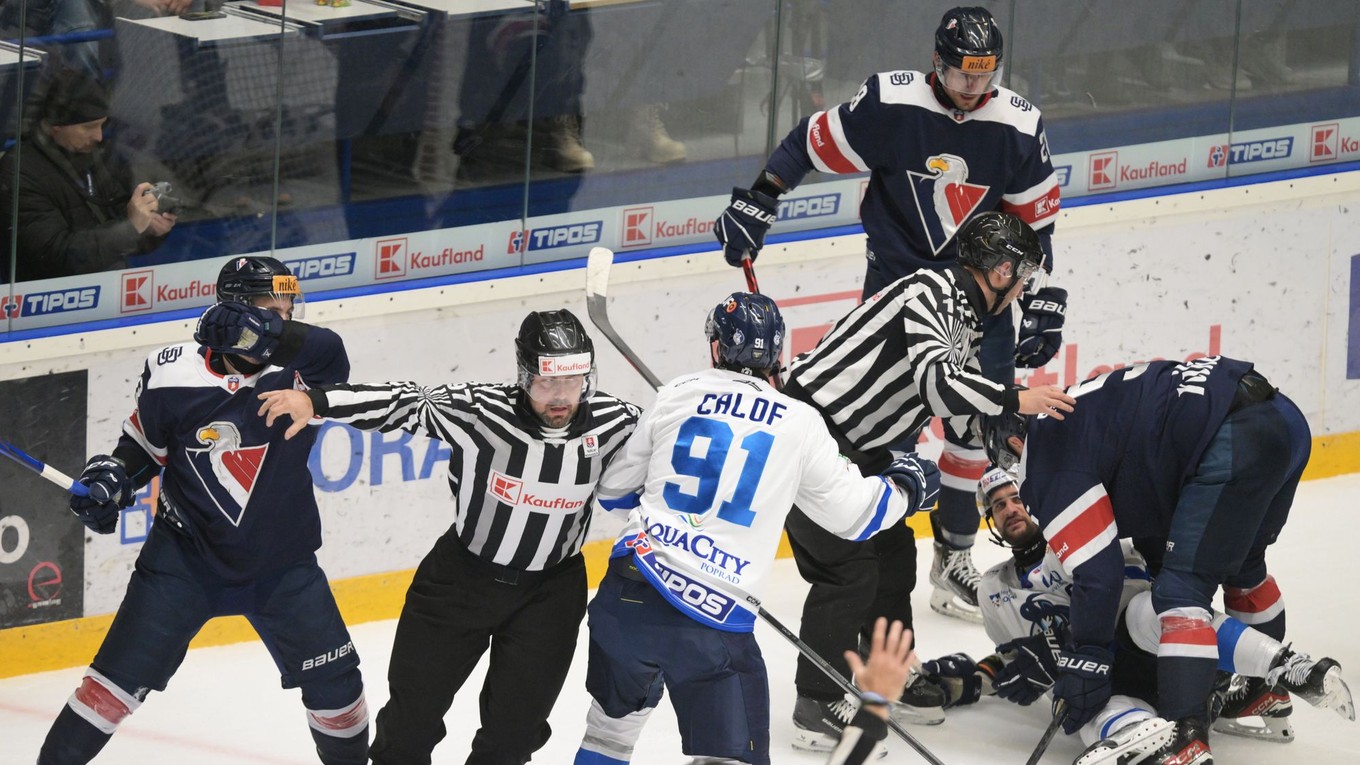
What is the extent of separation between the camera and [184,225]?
19.9 ft

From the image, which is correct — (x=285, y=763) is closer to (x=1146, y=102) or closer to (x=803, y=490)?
(x=803, y=490)

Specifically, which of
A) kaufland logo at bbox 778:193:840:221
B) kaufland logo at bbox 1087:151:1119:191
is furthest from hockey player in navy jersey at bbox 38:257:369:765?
kaufland logo at bbox 1087:151:1119:191

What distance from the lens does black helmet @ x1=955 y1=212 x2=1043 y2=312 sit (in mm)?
5141

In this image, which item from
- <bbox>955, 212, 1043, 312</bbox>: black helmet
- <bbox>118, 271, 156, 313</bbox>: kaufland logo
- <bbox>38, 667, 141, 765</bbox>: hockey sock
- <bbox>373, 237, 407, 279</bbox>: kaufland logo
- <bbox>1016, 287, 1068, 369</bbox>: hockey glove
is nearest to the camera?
<bbox>38, 667, 141, 765</bbox>: hockey sock

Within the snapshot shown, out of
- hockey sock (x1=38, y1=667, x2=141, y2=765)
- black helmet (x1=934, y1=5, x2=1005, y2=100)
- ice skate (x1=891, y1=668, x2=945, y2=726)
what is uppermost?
black helmet (x1=934, y1=5, x2=1005, y2=100)

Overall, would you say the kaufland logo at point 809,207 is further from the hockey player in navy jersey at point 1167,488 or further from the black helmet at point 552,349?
the black helmet at point 552,349

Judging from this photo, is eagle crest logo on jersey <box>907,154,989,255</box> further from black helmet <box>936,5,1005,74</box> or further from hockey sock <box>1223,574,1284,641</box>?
hockey sock <box>1223,574,1284,641</box>

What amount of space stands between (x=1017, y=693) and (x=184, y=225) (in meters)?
2.71

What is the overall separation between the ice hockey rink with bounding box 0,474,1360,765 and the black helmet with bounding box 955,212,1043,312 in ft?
3.95

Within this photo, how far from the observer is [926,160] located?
577 cm

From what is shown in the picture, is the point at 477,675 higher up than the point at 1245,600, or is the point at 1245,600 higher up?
the point at 1245,600

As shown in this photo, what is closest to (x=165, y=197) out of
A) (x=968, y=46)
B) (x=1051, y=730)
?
(x=968, y=46)

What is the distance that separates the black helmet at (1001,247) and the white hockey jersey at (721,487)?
1014mm

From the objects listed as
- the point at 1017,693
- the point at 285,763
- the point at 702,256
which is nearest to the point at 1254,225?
the point at 702,256
